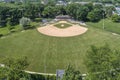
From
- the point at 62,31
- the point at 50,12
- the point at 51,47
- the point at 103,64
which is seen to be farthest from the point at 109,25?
the point at 103,64

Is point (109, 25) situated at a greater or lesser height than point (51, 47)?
greater

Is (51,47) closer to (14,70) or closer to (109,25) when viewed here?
(14,70)

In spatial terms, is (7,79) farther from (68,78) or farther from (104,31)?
(104,31)

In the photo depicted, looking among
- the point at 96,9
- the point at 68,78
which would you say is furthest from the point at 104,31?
the point at 68,78

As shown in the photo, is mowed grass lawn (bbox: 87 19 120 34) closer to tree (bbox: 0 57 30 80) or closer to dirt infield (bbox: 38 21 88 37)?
dirt infield (bbox: 38 21 88 37)

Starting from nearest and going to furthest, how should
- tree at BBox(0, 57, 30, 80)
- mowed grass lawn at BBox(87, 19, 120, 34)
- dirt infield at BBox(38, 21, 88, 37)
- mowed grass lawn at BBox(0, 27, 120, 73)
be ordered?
tree at BBox(0, 57, 30, 80) < mowed grass lawn at BBox(0, 27, 120, 73) < dirt infield at BBox(38, 21, 88, 37) < mowed grass lawn at BBox(87, 19, 120, 34)

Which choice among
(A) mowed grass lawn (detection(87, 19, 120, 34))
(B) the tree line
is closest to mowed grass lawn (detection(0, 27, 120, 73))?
(A) mowed grass lawn (detection(87, 19, 120, 34))
